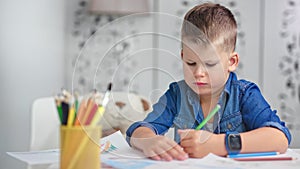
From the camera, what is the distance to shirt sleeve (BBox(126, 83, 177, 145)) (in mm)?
1135

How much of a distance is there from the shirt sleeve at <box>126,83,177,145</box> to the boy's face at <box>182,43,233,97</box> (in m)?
0.06

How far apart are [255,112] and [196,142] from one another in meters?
0.22

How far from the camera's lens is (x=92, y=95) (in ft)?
2.80

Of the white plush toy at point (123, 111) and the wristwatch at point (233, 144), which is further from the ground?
the white plush toy at point (123, 111)

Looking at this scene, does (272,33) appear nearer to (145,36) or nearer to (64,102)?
(145,36)

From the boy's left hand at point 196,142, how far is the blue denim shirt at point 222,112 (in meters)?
0.01

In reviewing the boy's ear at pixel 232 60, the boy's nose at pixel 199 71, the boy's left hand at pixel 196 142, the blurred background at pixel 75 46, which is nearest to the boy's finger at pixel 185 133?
the boy's left hand at pixel 196 142

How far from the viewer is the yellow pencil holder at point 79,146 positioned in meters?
0.80

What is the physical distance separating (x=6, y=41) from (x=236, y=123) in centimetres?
176

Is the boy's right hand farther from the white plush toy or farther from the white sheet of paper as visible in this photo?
the white sheet of paper

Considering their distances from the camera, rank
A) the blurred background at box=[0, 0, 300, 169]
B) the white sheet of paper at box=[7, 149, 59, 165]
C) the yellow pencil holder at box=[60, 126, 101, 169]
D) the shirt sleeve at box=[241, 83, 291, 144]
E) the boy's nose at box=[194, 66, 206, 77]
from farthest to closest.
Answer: the blurred background at box=[0, 0, 300, 169] < the shirt sleeve at box=[241, 83, 291, 144] < the boy's nose at box=[194, 66, 206, 77] < the white sheet of paper at box=[7, 149, 59, 165] < the yellow pencil holder at box=[60, 126, 101, 169]

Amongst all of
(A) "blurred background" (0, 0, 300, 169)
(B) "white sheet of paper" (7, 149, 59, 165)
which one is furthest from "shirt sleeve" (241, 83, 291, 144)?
(A) "blurred background" (0, 0, 300, 169)

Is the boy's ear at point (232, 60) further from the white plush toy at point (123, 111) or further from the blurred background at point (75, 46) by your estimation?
the blurred background at point (75, 46)

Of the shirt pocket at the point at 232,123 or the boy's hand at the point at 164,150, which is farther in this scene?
the shirt pocket at the point at 232,123
